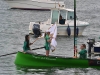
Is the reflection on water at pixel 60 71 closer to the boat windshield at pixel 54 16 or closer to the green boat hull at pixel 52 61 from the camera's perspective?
the green boat hull at pixel 52 61

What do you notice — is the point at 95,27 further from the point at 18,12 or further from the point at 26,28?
the point at 18,12

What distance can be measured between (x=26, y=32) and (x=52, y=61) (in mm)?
19233

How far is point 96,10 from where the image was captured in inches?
3263

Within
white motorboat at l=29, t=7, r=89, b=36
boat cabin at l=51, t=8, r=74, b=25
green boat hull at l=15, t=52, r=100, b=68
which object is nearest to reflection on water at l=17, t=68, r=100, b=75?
green boat hull at l=15, t=52, r=100, b=68

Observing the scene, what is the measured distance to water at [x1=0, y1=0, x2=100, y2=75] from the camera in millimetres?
37219

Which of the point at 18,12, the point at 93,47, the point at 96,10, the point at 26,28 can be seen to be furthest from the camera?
the point at 96,10

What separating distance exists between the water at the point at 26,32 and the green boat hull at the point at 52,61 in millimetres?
308

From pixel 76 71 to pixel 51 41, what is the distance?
247 cm

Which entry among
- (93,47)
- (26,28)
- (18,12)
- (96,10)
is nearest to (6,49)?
(93,47)

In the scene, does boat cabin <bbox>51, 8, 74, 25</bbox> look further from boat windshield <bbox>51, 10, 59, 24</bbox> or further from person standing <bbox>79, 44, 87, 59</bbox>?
person standing <bbox>79, 44, 87, 59</bbox>

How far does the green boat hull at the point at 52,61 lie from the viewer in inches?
1460

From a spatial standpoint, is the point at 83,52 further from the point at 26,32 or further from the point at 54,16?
the point at 26,32

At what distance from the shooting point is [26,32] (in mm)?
56281

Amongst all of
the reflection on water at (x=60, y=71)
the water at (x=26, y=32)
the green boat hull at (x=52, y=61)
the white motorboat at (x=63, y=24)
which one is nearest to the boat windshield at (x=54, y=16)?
the white motorboat at (x=63, y=24)
